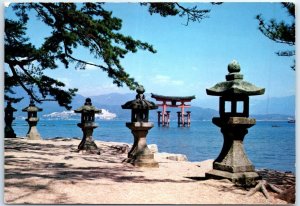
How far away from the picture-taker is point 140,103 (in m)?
6.97

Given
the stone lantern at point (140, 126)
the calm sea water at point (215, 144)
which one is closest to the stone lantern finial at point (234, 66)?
the calm sea water at point (215, 144)

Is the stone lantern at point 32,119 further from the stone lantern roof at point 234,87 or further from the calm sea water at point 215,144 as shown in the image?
the stone lantern roof at point 234,87

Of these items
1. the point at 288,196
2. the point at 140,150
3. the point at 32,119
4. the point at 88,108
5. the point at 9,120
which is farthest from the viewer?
the point at 32,119

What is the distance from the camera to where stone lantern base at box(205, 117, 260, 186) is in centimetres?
490

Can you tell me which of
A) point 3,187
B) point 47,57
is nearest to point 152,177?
point 3,187

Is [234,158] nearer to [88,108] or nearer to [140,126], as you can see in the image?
[140,126]

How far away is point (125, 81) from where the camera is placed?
8164 millimetres

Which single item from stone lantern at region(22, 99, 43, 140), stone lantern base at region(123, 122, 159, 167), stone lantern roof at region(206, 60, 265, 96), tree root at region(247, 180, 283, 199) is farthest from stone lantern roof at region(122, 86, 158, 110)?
stone lantern at region(22, 99, 43, 140)

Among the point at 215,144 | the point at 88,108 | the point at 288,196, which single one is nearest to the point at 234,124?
the point at 288,196

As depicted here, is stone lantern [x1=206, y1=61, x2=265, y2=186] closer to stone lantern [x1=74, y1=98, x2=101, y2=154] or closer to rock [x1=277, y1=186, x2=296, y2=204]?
rock [x1=277, y1=186, x2=296, y2=204]

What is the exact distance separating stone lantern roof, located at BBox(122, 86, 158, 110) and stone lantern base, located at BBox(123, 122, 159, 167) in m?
0.32

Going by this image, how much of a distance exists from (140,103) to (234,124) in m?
2.50

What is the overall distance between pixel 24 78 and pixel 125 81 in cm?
282

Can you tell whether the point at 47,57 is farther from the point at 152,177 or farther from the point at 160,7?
the point at 152,177
